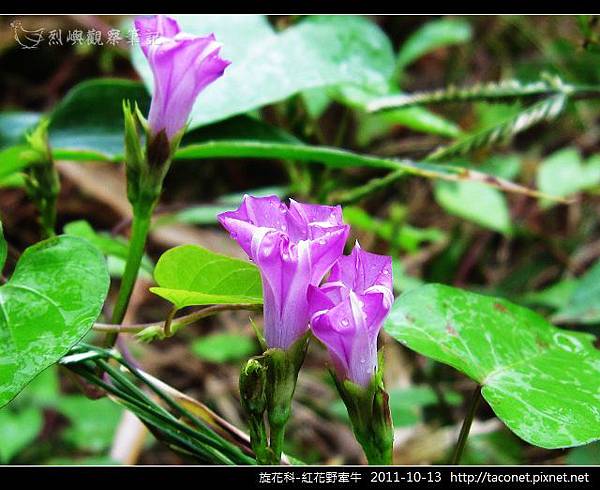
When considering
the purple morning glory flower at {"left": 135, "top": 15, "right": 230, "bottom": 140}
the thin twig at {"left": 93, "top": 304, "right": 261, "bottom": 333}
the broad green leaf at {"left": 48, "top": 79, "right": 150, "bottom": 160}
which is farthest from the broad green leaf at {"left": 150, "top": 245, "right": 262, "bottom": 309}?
the broad green leaf at {"left": 48, "top": 79, "right": 150, "bottom": 160}

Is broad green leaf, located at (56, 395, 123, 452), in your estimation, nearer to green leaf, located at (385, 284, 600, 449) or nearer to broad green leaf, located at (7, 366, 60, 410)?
broad green leaf, located at (7, 366, 60, 410)

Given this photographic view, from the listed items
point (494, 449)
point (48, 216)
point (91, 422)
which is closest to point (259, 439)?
point (48, 216)

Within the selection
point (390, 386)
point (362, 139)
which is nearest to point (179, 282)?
point (390, 386)

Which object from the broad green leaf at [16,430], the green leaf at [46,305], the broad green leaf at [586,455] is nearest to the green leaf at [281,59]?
the green leaf at [46,305]

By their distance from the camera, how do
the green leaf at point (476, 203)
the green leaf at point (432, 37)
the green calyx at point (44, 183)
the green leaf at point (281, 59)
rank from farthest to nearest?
the green leaf at point (432, 37) → the green leaf at point (476, 203) → the green leaf at point (281, 59) → the green calyx at point (44, 183)

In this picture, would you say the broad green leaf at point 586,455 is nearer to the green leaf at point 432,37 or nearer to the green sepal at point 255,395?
the green sepal at point 255,395
